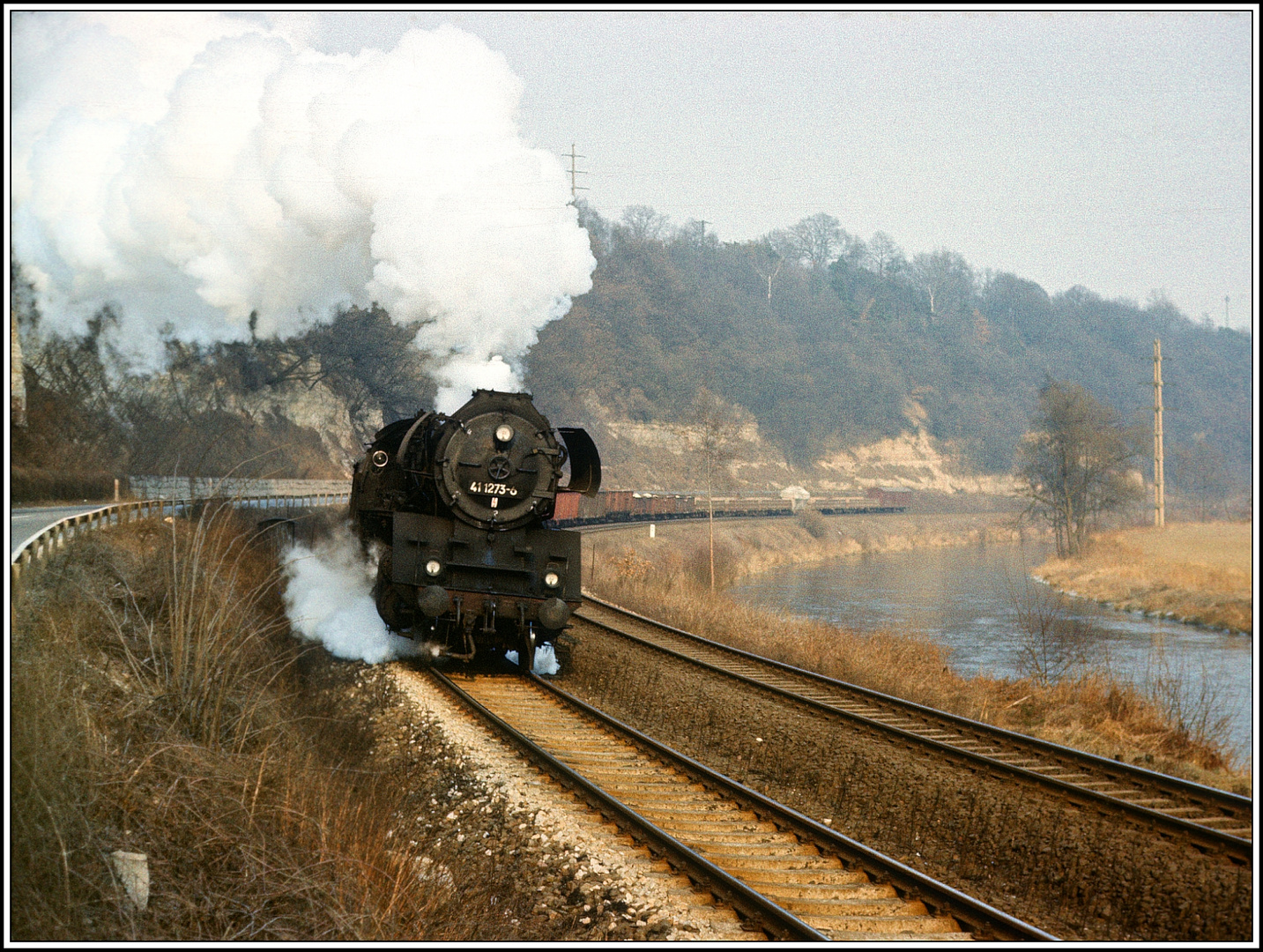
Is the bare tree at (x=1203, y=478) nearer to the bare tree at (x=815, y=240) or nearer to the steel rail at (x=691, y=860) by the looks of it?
the steel rail at (x=691, y=860)

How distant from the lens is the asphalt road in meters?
17.2

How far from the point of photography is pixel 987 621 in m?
26.2

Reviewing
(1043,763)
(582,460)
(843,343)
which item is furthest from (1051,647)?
(843,343)

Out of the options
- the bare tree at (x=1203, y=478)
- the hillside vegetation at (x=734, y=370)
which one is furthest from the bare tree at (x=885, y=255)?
the bare tree at (x=1203, y=478)

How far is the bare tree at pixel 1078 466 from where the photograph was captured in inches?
1547

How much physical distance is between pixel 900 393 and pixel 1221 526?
74.7 m

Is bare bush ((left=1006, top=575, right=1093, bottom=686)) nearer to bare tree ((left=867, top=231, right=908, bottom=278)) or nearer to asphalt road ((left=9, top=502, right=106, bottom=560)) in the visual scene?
asphalt road ((left=9, top=502, right=106, bottom=560))

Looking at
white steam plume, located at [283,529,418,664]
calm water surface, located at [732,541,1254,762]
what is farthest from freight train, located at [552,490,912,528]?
white steam plume, located at [283,529,418,664]

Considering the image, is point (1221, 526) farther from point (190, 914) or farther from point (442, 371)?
point (190, 914)

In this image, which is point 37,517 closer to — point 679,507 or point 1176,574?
point 1176,574

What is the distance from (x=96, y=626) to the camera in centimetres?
1022

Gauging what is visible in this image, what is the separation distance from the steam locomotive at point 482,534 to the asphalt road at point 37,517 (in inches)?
313

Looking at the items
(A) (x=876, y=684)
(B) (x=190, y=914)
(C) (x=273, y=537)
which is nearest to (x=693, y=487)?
(C) (x=273, y=537)

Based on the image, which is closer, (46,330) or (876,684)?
A: (876,684)
